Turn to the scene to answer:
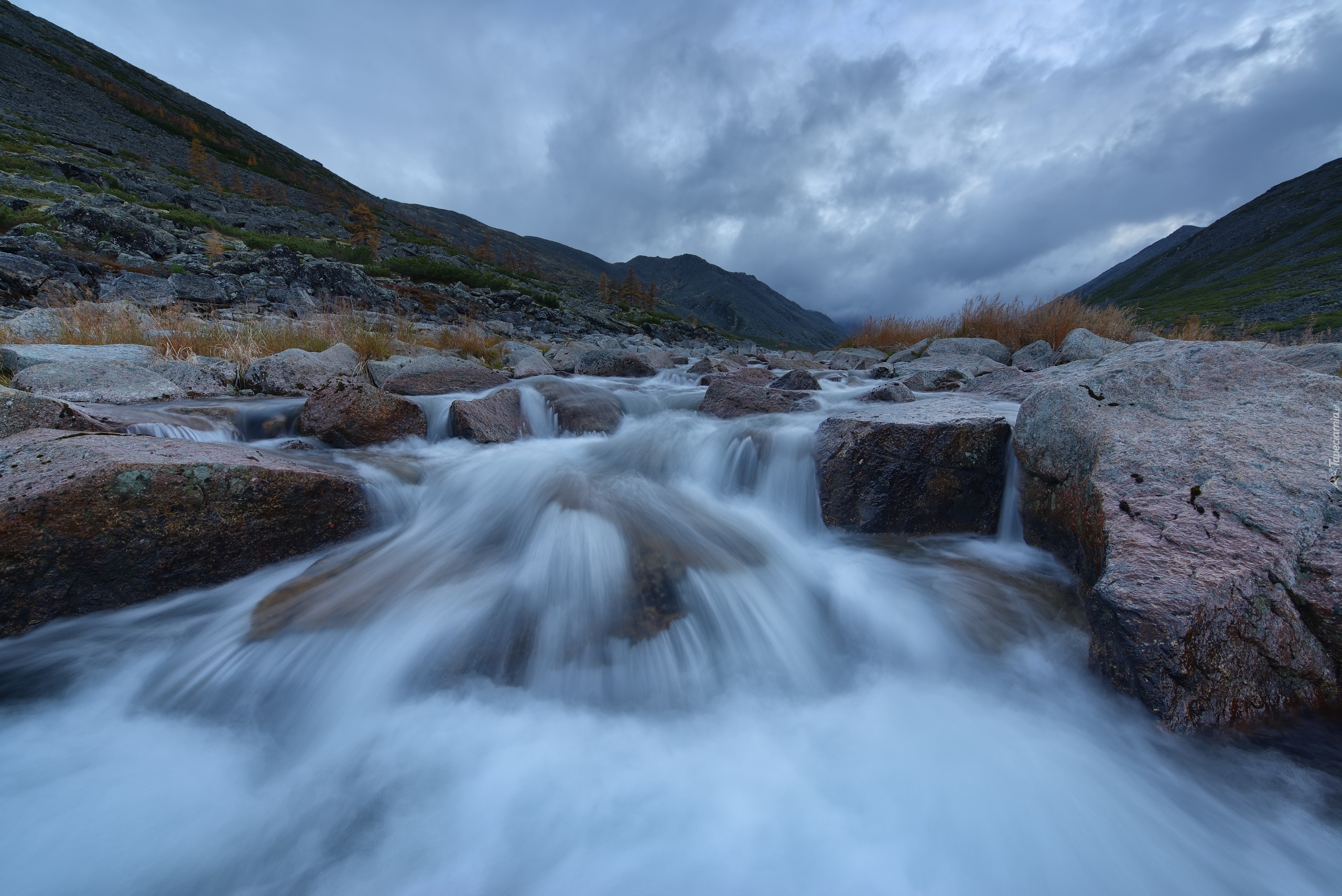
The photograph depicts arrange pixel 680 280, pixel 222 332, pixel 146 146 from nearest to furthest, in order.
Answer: pixel 222 332, pixel 146 146, pixel 680 280

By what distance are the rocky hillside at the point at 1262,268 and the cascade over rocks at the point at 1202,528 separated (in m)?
31.1

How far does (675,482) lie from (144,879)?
10.9 feet

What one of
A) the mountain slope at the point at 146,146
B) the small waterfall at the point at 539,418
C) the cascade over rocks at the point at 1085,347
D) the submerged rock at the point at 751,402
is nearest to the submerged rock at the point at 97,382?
the small waterfall at the point at 539,418

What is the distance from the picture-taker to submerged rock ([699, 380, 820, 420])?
213 inches

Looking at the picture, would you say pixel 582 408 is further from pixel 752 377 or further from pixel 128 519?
pixel 128 519

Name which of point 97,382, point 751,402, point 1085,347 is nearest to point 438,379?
point 97,382

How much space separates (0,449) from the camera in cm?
210

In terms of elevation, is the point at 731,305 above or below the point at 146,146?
above

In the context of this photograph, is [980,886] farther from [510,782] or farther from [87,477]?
[87,477]

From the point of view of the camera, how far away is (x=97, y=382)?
439cm

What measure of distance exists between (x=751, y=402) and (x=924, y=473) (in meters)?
2.63

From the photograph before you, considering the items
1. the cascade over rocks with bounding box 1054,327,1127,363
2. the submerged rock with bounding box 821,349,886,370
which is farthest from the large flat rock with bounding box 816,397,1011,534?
the submerged rock with bounding box 821,349,886,370

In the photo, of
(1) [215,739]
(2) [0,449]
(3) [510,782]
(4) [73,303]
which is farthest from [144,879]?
(4) [73,303]

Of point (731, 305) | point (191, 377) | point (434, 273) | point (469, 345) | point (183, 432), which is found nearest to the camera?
point (183, 432)
